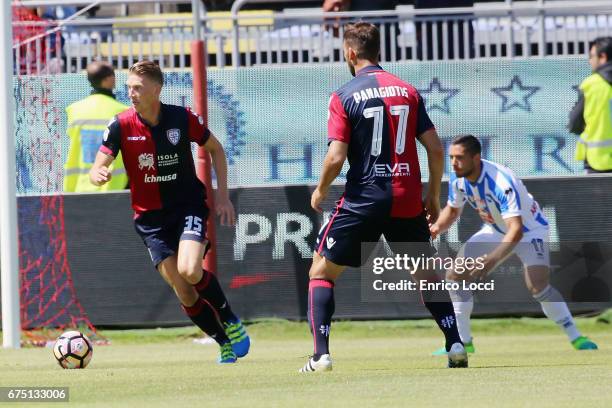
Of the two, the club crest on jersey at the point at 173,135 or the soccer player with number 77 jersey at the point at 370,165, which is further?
the club crest on jersey at the point at 173,135

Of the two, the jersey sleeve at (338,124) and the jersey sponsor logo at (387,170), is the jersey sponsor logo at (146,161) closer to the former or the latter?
the jersey sleeve at (338,124)

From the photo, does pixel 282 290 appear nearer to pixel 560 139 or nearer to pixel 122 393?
pixel 560 139

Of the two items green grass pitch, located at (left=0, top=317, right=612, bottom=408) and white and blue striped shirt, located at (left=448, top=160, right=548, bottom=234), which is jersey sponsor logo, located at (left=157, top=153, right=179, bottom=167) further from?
white and blue striped shirt, located at (left=448, top=160, right=548, bottom=234)

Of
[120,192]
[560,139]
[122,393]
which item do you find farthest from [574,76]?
[122,393]

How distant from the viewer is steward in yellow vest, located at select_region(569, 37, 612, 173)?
45.8 ft

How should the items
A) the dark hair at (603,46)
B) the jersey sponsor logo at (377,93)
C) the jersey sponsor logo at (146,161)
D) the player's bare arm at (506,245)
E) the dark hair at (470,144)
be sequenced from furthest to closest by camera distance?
the dark hair at (603,46) → the dark hair at (470,144) → the player's bare arm at (506,245) → the jersey sponsor logo at (146,161) → the jersey sponsor logo at (377,93)

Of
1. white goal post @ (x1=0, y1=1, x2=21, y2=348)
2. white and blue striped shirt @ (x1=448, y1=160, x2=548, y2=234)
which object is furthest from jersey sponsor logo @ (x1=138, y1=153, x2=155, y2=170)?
white and blue striped shirt @ (x1=448, y1=160, x2=548, y2=234)

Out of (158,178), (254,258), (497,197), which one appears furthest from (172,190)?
(254,258)

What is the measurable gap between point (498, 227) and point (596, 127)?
102 inches

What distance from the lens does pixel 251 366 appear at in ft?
31.3

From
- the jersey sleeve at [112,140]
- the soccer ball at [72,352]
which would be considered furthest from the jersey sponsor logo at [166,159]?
the soccer ball at [72,352]

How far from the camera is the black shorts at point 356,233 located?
884 cm

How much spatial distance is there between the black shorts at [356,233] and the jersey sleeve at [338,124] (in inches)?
19.2

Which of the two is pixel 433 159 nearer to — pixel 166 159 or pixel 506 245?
pixel 166 159
